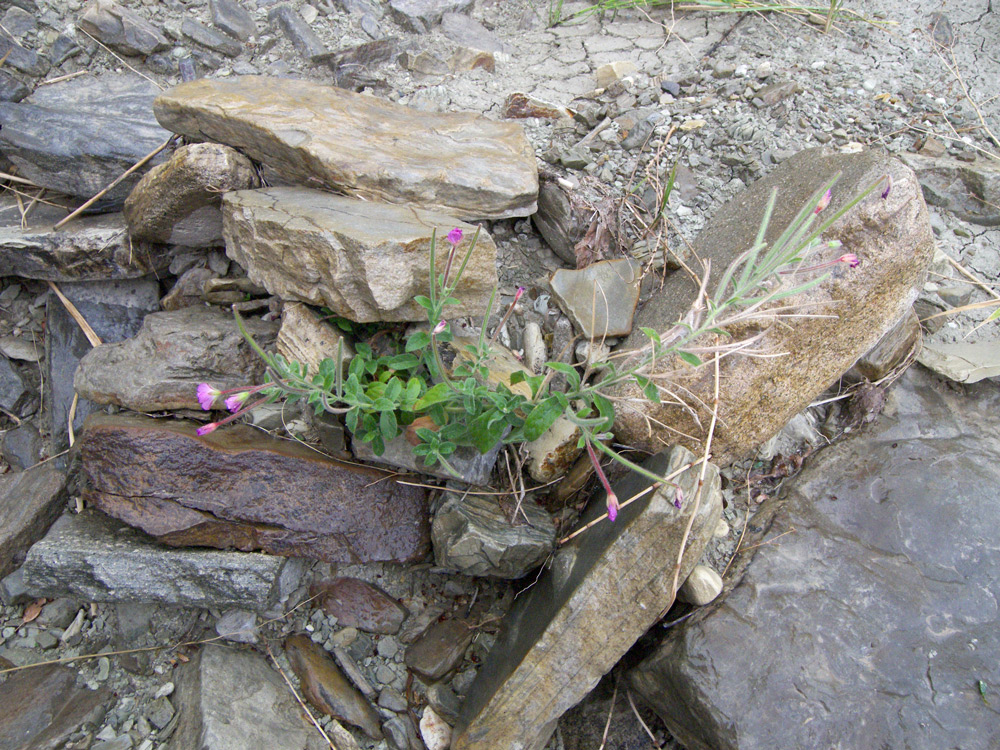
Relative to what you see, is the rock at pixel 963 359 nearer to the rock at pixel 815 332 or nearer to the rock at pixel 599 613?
the rock at pixel 815 332

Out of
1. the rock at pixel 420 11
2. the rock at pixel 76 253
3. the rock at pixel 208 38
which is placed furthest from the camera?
the rock at pixel 420 11

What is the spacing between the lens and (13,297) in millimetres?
2955

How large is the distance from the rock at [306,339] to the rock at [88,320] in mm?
899

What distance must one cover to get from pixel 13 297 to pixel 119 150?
2.77ft

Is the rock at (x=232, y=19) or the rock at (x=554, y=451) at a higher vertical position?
the rock at (x=232, y=19)

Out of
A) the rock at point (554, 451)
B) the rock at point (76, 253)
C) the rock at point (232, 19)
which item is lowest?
the rock at point (554, 451)

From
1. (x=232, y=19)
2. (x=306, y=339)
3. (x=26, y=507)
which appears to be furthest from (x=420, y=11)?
(x=26, y=507)

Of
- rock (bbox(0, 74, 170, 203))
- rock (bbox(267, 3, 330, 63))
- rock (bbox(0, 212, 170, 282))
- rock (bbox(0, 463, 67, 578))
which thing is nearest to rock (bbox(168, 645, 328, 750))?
rock (bbox(0, 463, 67, 578))

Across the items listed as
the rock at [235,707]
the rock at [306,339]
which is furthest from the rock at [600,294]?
the rock at [235,707]

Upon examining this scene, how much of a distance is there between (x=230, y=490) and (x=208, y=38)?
256cm

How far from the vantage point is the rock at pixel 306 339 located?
235cm

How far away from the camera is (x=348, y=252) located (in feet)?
6.97

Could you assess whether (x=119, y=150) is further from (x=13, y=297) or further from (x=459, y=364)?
(x=459, y=364)

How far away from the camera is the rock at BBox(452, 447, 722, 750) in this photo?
6.45 ft
